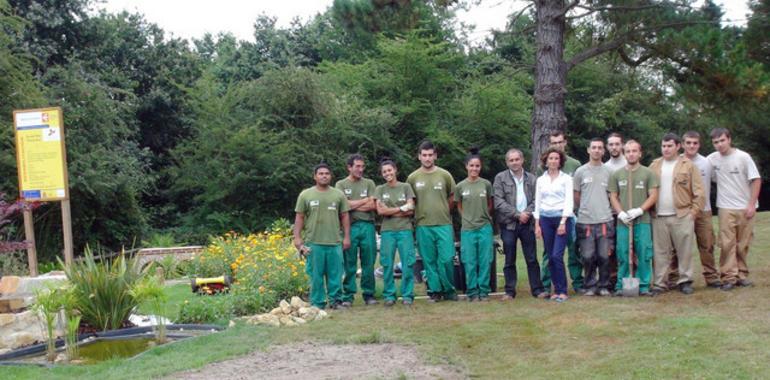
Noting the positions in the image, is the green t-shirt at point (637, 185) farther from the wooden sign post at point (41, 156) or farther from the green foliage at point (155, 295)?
the wooden sign post at point (41, 156)

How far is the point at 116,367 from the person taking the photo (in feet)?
22.8

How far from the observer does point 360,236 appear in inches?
391

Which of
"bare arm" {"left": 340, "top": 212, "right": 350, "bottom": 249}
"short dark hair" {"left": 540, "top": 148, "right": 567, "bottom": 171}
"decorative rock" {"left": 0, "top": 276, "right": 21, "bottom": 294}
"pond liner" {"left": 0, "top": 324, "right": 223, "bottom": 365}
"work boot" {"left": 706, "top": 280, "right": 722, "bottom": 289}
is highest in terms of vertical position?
"short dark hair" {"left": 540, "top": 148, "right": 567, "bottom": 171}

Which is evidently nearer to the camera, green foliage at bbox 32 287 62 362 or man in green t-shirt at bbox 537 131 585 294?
green foliage at bbox 32 287 62 362

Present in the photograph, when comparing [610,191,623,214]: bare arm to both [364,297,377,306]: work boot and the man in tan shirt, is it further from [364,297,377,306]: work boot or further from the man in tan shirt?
[364,297,377,306]: work boot

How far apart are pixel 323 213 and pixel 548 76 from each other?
7.28 meters

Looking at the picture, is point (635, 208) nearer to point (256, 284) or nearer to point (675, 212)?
point (675, 212)

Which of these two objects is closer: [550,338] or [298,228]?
[550,338]

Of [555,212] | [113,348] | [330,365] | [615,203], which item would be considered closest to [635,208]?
[615,203]

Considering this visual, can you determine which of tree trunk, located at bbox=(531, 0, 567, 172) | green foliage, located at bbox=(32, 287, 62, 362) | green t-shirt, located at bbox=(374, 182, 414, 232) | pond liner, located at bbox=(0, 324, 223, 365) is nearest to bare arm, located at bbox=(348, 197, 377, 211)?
green t-shirt, located at bbox=(374, 182, 414, 232)

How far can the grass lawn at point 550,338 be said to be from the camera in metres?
6.15

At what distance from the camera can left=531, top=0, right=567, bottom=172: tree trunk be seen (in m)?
15.4

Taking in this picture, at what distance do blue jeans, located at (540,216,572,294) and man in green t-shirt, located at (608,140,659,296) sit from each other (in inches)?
23.6

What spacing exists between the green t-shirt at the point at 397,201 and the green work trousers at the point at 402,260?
0.20 ft
